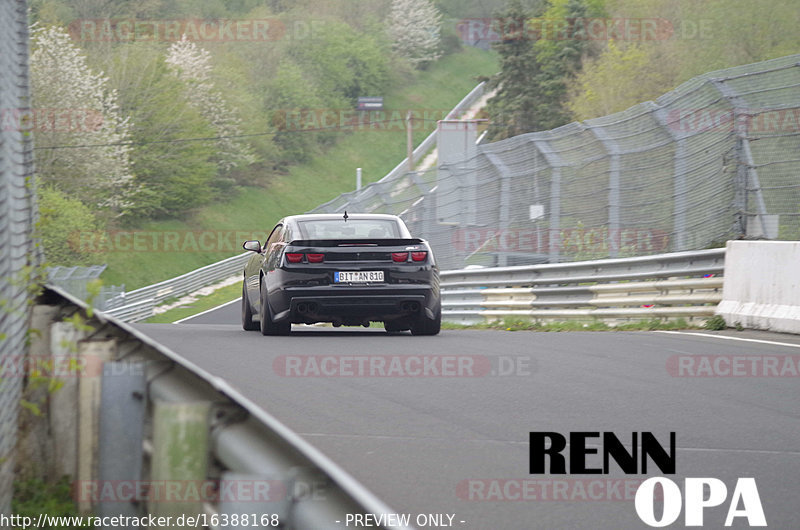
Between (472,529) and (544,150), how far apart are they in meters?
14.7

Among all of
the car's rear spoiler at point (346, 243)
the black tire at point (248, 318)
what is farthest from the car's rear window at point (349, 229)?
the black tire at point (248, 318)

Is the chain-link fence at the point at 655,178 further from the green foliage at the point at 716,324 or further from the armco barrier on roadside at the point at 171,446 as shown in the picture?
the armco barrier on roadside at the point at 171,446

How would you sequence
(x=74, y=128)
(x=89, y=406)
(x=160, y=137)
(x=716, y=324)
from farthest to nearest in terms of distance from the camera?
(x=160, y=137)
(x=74, y=128)
(x=716, y=324)
(x=89, y=406)

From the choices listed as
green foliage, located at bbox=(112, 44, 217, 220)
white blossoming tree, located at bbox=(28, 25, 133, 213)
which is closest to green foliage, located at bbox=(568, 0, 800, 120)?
green foliage, located at bbox=(112, 44, 217, 220)

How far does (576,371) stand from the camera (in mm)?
9227

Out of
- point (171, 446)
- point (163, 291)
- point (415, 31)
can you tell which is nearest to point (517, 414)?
point (171, 446)

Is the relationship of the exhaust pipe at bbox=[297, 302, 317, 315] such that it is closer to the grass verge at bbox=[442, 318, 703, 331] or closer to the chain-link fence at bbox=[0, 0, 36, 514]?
the grass verge at bbox=[442, 318, 703, 331]

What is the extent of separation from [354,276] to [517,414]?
214 inches

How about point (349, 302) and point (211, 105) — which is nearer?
point (349, 302)

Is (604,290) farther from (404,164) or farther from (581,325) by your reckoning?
(404,164)

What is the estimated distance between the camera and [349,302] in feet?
40.4

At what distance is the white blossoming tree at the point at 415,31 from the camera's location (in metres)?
116

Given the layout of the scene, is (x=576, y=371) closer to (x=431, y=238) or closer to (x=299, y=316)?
(x=299, y=316)

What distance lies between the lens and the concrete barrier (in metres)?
12.0
